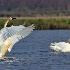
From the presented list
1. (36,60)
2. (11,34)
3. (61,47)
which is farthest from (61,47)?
(11,34)

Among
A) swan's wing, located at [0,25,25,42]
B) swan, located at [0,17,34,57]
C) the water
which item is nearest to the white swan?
the water

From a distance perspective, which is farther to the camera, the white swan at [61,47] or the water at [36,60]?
the white swan at [61,47]

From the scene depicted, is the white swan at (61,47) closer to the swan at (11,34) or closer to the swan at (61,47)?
the swan at (61,47)

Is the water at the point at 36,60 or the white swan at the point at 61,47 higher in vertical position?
the white swan at the point at 61,47

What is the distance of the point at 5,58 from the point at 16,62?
113 cm

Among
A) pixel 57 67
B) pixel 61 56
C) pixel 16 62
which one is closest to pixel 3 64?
pixel 16 62

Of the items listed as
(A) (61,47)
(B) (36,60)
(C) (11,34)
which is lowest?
(B) (36,60)

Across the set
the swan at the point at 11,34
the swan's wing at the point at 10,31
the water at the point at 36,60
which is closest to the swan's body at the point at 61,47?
the water at the point at 36,60

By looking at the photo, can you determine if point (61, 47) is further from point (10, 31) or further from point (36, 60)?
point (10, 31)

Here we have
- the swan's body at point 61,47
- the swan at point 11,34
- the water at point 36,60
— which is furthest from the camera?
the swan's body at point 61,47

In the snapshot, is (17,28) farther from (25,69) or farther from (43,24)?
(43,24)

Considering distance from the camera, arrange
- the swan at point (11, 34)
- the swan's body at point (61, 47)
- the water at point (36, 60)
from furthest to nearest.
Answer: the swan's body at point (61, 47), the swan at point (11, 34), the water at point (36, 60)

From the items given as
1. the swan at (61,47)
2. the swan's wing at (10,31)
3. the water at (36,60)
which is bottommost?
the water at (36,60)

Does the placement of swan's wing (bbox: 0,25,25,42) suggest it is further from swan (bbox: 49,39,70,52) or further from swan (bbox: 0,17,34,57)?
swan (bbox: 49,39,70,52)
